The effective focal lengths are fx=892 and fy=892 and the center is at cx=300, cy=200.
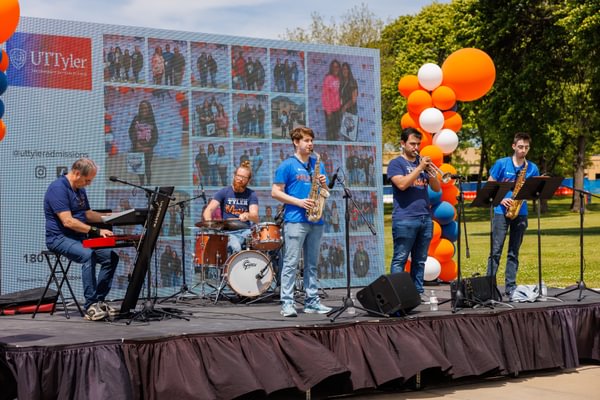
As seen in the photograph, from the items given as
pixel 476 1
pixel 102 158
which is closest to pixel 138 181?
pixel 102 158

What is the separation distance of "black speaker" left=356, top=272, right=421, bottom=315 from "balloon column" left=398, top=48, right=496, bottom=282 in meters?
3.78

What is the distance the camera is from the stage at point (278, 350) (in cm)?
581

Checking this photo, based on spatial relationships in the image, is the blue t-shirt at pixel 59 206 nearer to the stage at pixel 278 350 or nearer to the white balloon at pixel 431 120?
the stage at pixel 278 350

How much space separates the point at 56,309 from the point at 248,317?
7.18 feet

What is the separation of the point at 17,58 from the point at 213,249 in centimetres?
293

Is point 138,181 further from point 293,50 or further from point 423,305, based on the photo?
point 423,305

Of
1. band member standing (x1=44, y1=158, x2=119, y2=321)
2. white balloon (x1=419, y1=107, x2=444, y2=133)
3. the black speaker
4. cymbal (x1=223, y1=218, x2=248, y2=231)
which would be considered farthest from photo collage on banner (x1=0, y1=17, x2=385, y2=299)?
the black speaker

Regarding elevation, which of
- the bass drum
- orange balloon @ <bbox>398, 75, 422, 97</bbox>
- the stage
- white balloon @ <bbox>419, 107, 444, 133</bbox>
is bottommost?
the stage

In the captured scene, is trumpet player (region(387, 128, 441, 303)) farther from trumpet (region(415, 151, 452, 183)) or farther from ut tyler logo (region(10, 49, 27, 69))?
ut tyler logo (region(10, 49, 27, 69))

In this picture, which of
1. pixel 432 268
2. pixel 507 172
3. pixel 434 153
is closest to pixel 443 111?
pixel 434 153

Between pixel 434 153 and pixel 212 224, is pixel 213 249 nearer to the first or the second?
pixel 212 224

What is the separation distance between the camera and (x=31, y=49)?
31.6ft

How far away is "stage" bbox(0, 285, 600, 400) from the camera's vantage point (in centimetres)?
581

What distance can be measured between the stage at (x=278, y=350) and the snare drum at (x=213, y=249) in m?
1.11
